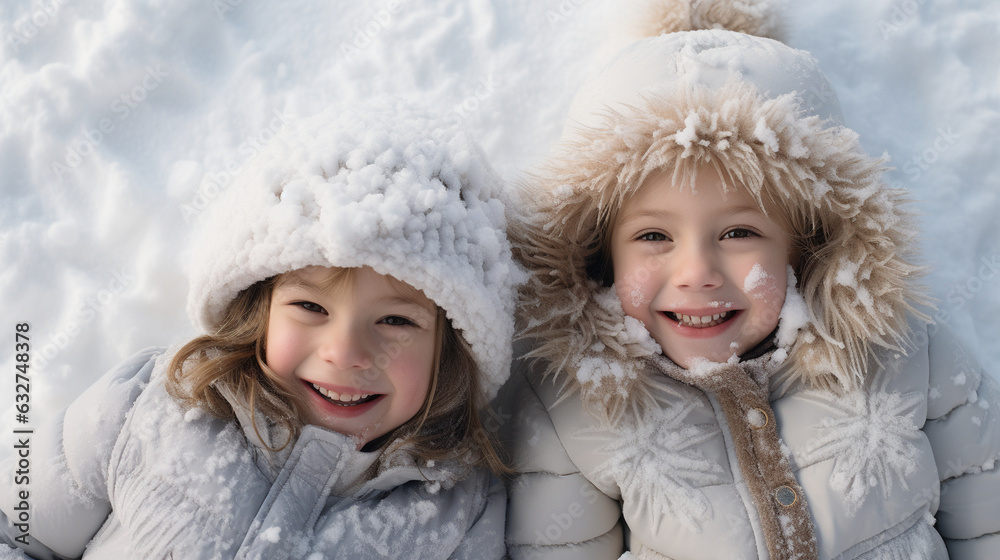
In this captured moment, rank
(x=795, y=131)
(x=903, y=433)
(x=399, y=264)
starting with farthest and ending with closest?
1. (x=903, y=433)
2. (x=795, y=131)
3. (x=399, y=264)

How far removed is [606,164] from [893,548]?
3.35ft

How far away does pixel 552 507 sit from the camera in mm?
1682

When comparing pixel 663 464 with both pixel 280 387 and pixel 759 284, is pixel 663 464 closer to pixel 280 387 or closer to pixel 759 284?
pixel 759 284

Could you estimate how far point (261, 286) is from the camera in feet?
5.16

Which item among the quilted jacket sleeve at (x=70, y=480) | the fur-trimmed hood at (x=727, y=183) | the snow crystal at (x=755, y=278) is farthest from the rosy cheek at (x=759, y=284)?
the quilted jacket sleeve at (x=70, y=480)

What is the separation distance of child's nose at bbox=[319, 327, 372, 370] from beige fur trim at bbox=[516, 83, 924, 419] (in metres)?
0.41

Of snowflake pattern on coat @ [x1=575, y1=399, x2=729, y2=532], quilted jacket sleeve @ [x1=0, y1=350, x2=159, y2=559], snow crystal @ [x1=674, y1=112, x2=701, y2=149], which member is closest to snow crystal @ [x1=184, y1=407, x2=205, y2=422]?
quilted jacket sleeve @ [x1=0, y1=350, x2=159, y2=559]

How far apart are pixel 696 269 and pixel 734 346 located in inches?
8.9

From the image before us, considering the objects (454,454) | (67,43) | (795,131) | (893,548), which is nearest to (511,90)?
(795,131)

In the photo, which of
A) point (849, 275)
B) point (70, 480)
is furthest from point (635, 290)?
point (70, 480)

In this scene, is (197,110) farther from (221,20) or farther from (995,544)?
(995,544)

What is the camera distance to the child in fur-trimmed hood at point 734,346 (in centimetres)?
153

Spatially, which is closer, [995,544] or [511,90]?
[995,544]

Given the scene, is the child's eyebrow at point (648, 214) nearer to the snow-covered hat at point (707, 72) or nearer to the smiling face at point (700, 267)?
the smiling face at point (700, 267)
